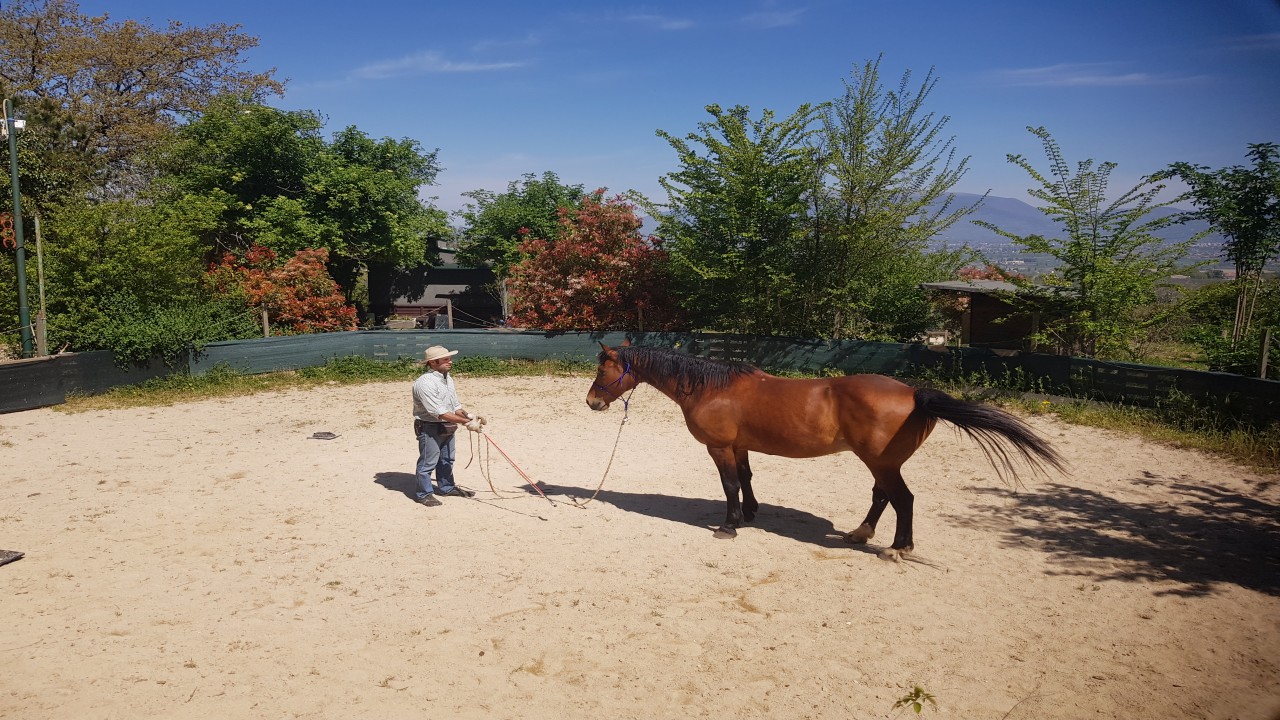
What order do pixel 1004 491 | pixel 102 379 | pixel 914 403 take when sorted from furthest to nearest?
1. pixel 102 379
2. pixel 1004 491
3. pixel 914 403

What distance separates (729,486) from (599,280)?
447 inches

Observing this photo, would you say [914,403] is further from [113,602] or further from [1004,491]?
[113,602]

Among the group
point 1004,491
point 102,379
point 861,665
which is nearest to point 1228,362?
point 1004,491

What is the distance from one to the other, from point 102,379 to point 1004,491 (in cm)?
1525

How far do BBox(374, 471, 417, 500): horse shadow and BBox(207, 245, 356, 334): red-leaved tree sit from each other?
9.43 meters

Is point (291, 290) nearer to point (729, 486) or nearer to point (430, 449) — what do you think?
point (430, 449)

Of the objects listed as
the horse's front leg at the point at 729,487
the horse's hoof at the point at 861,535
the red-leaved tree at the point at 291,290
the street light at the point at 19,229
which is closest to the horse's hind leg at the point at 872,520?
the horse's hoof at the point at 861,535

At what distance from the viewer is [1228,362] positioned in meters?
11.1

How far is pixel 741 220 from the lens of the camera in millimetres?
16000

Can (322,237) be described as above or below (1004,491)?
above

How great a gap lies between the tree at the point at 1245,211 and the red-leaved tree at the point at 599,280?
426 inches

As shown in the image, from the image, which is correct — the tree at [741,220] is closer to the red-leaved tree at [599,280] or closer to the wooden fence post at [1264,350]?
the red-leaved tree at [599,280]

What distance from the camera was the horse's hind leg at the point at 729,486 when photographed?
21.5ft

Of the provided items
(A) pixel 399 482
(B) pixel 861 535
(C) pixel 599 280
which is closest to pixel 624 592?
(B) pixel 861 535
